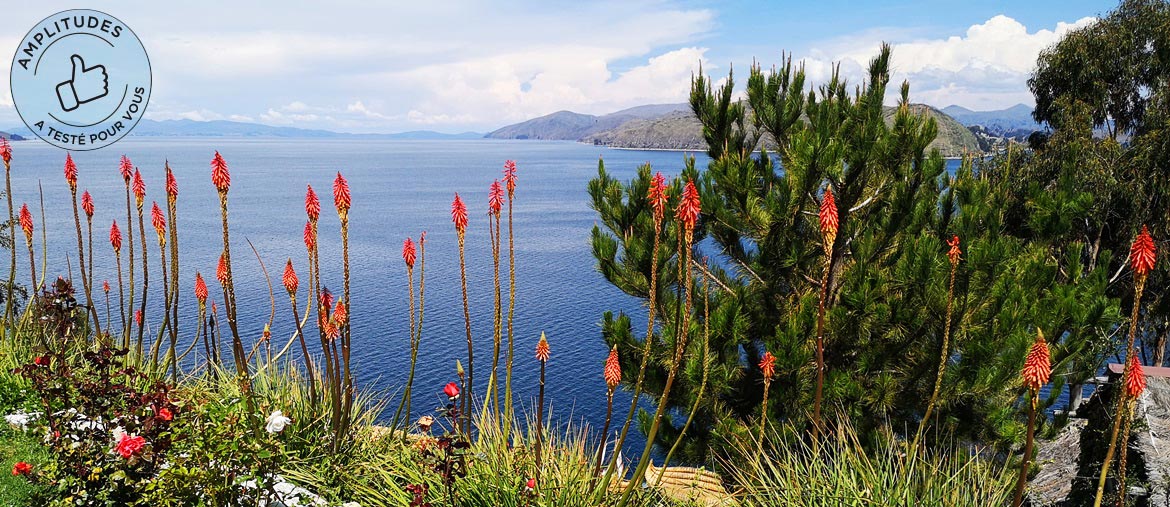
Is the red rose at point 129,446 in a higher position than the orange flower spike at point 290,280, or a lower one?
lower

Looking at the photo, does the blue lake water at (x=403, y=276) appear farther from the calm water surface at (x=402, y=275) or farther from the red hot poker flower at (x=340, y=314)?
the red hot poker flower at (x=340, y=314)

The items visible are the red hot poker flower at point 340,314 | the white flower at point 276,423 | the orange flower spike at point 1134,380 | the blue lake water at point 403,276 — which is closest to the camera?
the orange flower spike at point 1134,380

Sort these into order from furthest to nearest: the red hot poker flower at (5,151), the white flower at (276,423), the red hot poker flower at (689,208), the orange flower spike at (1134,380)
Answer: the red hot poker flower at (5,151)
the white flower at (276,423)
the red hot poker flower at (689,208)
the orange flower spike at (1134,380)

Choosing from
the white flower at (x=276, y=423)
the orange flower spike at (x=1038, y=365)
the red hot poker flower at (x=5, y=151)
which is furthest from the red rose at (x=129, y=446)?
the orange flower spike at (x=1038, y=365)

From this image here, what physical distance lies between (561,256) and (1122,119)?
3037 cm

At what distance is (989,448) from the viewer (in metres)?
11.1

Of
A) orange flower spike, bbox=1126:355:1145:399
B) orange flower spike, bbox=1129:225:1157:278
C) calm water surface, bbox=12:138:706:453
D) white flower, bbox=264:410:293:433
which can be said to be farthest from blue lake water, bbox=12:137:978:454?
orange flower spike, bbox=1129:225:1157:278

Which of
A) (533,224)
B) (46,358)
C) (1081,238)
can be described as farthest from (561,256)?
(46,358)

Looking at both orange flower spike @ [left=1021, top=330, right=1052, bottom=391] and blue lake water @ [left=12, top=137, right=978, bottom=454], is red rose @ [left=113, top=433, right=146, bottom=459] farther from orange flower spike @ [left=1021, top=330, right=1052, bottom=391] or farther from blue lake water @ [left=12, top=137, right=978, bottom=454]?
orange flower spike @ [left=1021, top=330, right=1052, bottom=391]

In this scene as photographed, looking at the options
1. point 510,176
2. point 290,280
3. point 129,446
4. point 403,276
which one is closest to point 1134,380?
point 510,176

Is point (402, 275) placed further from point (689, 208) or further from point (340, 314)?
point (689, 208)

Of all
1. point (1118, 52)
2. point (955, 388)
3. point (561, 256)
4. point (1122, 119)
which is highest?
point (1118, 52)

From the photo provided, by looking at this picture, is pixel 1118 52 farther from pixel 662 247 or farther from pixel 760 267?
pixel 662 247

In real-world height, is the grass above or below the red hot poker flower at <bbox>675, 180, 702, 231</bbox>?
below
